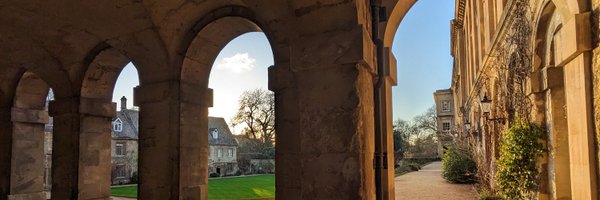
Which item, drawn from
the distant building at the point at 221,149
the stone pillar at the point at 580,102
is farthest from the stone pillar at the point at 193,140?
the distant building at the point at 221,149

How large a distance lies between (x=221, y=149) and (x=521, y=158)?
3293 centimetres

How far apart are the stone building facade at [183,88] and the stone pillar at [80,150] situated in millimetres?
18

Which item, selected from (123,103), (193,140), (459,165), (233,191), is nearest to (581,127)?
(193,140)

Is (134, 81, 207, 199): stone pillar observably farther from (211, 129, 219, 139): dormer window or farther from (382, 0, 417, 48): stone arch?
(211, 129, 219, 139): dormer window

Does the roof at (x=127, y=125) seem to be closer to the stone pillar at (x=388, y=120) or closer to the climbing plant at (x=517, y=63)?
the climbing plant at (x=517, y=63)

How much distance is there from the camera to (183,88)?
5.76m

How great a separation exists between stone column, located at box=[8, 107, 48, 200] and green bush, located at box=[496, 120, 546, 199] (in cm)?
854

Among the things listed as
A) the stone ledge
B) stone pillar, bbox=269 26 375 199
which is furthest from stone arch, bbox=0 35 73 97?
stone pillar, bbox=269 26 375 199

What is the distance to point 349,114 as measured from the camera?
123 inches

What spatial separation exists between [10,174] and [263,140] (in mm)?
26479

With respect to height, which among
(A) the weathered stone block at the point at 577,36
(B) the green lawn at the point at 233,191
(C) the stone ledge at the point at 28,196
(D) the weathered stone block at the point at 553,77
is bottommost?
(B) the green lawn at the point at 233,191

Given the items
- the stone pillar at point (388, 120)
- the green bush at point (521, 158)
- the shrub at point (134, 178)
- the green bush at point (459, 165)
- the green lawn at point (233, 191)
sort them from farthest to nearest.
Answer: the shrub at point (134, 178)
the green lawn at point (233, 191)
the green bush at point (459, 165)
the green bush at point (521, 158)
the stone pillar at point (388, 120)

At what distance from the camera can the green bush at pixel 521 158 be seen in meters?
6.88

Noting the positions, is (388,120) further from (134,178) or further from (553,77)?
(134,178)
